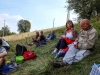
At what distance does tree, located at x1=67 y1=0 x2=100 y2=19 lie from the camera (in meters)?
26.1

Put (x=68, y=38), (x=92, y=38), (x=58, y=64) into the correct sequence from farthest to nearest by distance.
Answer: (x=68, y=38) → (x=92, y=38) → (x=58, y=64)

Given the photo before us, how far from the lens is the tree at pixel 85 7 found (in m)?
26.1

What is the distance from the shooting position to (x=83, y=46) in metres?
5.60

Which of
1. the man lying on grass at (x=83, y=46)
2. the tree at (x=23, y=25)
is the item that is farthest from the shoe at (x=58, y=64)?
the tree at (x=23, y=25)

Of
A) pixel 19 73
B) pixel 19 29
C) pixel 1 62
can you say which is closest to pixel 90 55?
pixel 19 73

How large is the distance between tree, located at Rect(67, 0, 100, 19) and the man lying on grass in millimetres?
20578

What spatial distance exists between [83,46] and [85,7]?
21.7m

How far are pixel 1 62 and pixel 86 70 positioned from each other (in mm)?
2252

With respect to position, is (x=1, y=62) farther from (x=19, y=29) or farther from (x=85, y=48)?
(x=19, y=29)

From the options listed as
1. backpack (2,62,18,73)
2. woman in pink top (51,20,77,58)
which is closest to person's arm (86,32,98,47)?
woman in pink top (51,20,77,58)

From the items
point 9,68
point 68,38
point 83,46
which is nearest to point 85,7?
point 68,38

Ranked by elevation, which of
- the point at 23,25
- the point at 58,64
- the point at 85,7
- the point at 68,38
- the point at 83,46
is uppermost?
the point at 85,7

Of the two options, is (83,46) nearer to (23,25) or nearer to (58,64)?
(58,64)

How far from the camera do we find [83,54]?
5578 millimetres
